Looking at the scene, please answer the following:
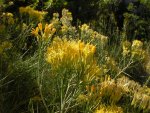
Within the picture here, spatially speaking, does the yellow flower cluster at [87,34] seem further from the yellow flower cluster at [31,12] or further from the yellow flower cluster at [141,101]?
the yellow flower cluster at [141,101]

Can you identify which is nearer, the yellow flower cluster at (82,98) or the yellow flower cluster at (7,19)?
the yellow flower cluster at (82,98)

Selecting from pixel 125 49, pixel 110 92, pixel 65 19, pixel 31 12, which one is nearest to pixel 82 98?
pixel 110 92

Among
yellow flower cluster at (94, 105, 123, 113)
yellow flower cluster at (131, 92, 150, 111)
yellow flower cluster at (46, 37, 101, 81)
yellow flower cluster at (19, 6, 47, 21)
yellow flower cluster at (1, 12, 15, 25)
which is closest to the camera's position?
yellow flower cluster at (46, 37, 101, 81)

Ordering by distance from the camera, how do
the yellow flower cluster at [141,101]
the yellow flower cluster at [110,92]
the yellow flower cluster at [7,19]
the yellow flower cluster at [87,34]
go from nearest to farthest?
the yellow flower cluster at [110,92] → the yellow flower cluster at [141,101] → the yellow flower cluster at [7,19] → the yellow flower cluster at [87,34]

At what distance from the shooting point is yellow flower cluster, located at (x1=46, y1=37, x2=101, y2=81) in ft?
8.11

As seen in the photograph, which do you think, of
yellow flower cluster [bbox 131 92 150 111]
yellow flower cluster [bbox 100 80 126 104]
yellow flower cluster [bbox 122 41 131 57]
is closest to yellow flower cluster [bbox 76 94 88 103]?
yellow flower cluster [bbox 100 80 126 104]

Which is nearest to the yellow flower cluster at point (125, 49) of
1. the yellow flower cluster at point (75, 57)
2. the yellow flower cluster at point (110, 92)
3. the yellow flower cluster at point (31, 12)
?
the yellow flower cluster at point (31, 12)

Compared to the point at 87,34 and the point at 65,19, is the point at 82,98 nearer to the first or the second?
the point at 87,34

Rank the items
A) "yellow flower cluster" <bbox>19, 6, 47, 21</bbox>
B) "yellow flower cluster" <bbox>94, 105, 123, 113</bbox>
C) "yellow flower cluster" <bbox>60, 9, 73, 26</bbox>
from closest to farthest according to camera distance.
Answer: "yellow flower cluster" <bbox>94, 105, 123, 113</bbox>
"yellow flower cluster" <bbox>19, 6, 47, 21</bbox>
"yellow flower cluster" <bbox>60, 9, 73, 26</bbox>

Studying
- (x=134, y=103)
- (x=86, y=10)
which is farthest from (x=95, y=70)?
(x=86, y=10)

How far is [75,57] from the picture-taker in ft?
8.11

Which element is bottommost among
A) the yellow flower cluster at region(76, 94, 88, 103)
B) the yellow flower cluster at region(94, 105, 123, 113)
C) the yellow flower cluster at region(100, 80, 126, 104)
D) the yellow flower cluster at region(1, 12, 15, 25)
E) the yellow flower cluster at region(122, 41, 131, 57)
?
the yellow flower cluster at region(122, 41, 131, 57)

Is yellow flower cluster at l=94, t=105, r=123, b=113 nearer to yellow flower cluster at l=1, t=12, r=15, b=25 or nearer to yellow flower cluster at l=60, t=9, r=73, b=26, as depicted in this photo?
yellow flower cluster at l=1, t=12, r=15, b=25

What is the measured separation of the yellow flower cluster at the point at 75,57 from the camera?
247 centimetres
